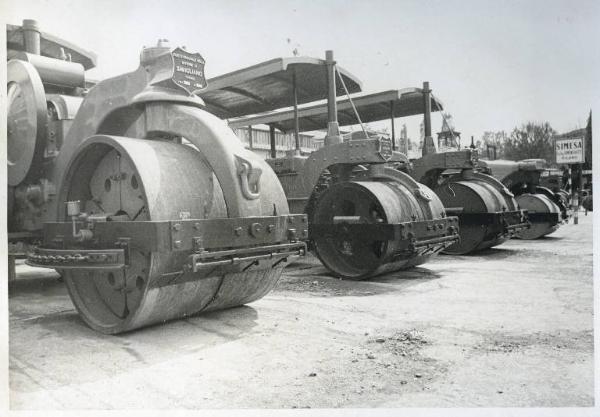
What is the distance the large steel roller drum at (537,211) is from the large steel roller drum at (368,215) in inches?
217

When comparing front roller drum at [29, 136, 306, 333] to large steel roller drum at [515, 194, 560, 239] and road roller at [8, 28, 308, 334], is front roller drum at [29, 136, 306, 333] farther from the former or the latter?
large steel roller drum at [515, 194, 560, 239]

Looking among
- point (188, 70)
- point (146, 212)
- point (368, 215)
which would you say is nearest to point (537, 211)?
point (368, 215)

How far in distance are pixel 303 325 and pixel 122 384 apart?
62.7 inches

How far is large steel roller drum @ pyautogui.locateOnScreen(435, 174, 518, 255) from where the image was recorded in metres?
9.30

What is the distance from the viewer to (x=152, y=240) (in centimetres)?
355

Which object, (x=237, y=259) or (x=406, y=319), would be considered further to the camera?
(x=406, y=319)

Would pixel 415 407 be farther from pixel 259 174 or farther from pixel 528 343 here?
pixel 259 174

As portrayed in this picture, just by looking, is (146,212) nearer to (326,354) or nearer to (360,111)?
(326,354)

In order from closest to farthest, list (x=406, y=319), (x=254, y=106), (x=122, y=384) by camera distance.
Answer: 1. (x=122, y=384)
2. (x=406, y=319)
3. (x=254, y=106)

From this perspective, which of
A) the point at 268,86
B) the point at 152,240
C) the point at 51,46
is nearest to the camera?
the point at 152,240

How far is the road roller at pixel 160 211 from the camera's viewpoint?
3729 mm

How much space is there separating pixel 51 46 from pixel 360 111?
20.3 feet

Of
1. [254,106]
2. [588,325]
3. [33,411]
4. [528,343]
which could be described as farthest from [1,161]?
[254,106]

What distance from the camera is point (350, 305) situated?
206 inches
